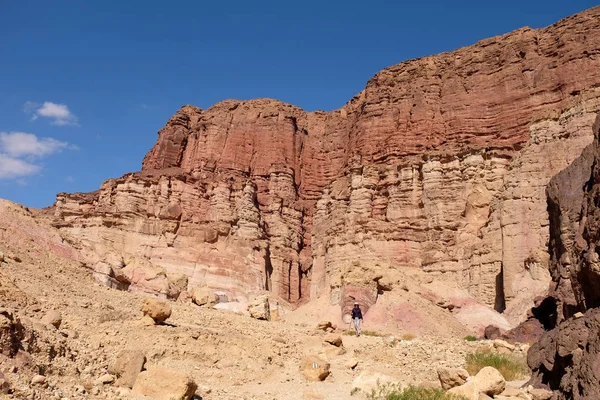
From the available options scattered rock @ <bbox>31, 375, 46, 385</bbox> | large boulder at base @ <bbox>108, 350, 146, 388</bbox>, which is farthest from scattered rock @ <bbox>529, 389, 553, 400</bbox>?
scattered rock @ <bbox>31, 375, 46, 385</bbox>

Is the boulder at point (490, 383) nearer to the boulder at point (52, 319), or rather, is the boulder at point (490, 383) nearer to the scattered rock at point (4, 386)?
the scattered rock at point (4, 386)

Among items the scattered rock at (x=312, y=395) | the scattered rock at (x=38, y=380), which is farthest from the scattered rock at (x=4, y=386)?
the scattered rock at (x=312, y=395)

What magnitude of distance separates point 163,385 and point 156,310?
5.22 meters

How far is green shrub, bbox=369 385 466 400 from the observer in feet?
28.8

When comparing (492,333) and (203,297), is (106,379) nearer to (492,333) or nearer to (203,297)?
(203,297)

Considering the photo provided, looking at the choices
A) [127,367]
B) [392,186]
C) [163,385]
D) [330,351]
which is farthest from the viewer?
[392,186]

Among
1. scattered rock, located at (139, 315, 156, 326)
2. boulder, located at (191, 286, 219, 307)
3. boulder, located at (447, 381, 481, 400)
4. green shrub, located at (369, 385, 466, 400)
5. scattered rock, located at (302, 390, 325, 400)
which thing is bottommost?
scattered rock, located at (302, 390, 325, 400)

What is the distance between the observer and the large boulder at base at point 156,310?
14000 millimetres

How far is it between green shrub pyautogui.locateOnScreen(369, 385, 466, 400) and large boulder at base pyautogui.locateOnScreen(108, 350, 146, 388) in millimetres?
4250

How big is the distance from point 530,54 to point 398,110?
12915 millimetres

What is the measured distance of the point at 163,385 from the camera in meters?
8.99

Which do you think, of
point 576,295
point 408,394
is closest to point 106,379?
point 408,394

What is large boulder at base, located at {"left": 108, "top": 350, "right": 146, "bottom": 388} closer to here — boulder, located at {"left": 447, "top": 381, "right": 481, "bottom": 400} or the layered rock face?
boulder, located at {"left": 447, "top": 381, "right": 481, "bottom": 400}

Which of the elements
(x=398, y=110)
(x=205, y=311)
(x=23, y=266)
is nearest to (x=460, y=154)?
(x=398, y=110)
